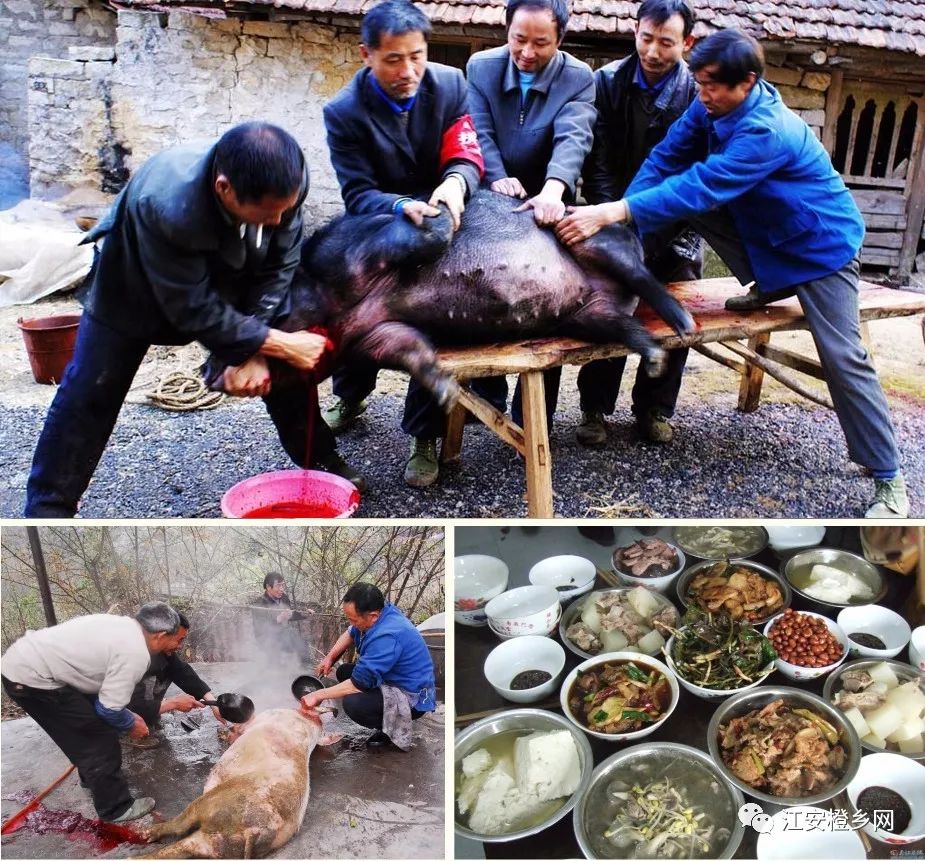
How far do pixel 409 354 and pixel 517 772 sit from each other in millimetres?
1499

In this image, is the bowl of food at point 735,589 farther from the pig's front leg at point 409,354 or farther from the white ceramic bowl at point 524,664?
the pig's front leg at point 409,354

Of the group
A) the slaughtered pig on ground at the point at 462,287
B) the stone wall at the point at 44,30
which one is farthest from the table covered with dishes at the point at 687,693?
the stone wall at the point at 44,30

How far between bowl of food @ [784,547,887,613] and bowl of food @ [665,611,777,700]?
8.3 inches

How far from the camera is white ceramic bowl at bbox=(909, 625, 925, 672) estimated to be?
220 centimetres

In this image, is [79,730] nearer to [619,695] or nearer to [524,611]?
[524,611]

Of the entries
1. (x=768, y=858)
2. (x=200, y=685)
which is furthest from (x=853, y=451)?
(x=200, y=685)

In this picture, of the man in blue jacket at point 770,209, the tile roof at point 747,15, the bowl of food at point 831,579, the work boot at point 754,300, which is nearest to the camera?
the bowl of food at point 831,579

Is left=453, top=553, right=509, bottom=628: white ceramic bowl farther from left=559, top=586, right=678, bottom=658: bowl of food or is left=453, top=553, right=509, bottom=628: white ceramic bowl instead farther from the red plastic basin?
the red plastic basin

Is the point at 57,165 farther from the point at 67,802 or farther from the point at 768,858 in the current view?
the point at 768,858

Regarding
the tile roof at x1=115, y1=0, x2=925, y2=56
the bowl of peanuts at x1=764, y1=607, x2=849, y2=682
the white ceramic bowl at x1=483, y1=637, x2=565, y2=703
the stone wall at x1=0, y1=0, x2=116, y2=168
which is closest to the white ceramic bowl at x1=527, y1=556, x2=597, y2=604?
the white ceramic bowl at x1=483, y1=637, x2=565, y2=703

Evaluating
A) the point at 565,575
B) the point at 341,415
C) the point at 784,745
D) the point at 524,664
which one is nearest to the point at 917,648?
the point at 784,745

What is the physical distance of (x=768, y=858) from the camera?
2062 millimetres

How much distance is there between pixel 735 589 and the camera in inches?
92.7

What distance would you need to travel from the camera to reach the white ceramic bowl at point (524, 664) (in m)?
2.20
